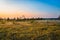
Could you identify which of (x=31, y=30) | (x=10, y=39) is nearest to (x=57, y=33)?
(x=31, y=30)

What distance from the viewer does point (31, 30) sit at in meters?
15.9

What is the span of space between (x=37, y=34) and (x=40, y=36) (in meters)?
0.35

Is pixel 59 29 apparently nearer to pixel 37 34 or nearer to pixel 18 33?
pixel 37 34

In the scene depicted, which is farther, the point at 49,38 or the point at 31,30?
the point at 31,30

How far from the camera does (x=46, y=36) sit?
587 inches

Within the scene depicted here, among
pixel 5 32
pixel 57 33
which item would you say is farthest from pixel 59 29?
pixel 5 32

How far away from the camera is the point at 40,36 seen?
14.9m

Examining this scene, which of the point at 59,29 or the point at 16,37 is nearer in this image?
the point at 16,37

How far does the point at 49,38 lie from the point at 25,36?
5.34 ft

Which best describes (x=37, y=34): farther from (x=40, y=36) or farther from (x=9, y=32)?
(x=9, y=32)

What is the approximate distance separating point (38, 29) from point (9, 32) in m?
2.16

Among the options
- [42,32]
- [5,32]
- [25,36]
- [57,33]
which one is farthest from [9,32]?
[57,33]

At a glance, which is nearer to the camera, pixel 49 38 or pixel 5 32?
pixel 49 38

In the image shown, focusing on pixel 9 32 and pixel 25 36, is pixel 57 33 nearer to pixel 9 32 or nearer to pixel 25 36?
pixel 25 36
